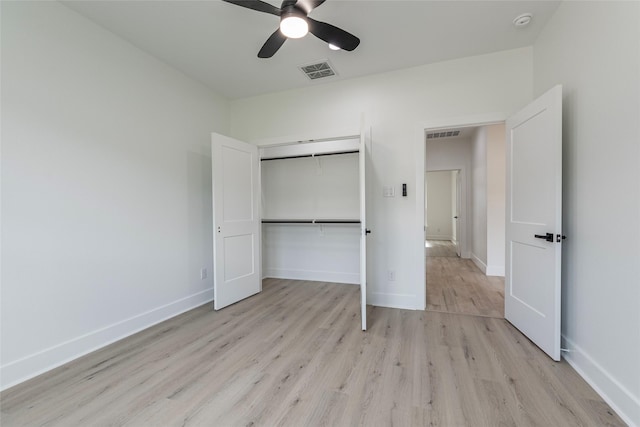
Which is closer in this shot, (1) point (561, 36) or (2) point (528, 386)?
(2) point (528, 386)

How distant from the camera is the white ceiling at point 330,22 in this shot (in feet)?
7.01

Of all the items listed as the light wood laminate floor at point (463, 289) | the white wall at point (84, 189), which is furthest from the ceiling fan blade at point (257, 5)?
the light wood laminate floor at point (463, 289)

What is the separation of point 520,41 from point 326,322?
3293 mm

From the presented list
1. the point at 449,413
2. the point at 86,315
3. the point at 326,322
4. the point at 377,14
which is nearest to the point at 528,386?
the point at 449,413

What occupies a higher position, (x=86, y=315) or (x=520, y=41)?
(x=520, y=41)

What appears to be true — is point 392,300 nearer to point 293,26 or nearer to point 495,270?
point 495,270

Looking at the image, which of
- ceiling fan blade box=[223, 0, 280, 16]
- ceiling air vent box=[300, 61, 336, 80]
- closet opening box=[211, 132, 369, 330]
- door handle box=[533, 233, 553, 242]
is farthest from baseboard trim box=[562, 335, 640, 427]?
ceiling air vent box=[300, 61, 336, 80]

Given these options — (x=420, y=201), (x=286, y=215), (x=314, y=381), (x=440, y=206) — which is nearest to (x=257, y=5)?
(x=420, y=201)

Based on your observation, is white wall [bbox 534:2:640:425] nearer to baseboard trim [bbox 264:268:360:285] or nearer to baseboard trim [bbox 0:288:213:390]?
baseboard trim [bbox 264:268:360:285]

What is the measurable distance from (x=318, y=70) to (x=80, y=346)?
11.2 feet

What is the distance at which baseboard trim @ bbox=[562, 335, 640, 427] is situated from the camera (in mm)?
1388

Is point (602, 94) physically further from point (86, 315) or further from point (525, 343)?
point (86, 315)

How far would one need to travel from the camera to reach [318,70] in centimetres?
311

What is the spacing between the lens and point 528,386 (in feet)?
5.54
